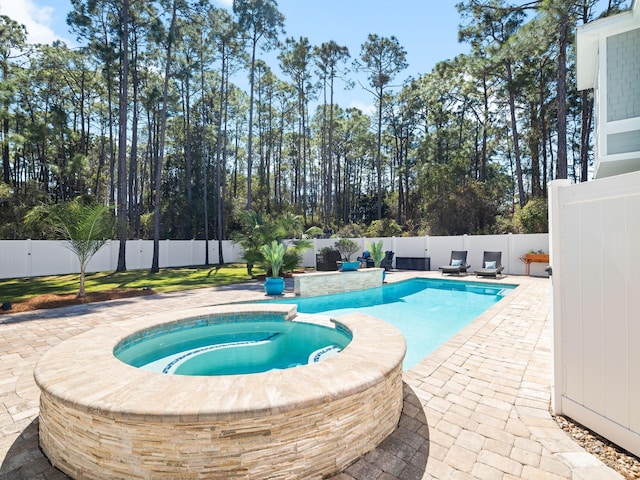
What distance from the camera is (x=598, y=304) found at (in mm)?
2422

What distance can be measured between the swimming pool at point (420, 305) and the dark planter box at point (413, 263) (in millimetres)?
2981

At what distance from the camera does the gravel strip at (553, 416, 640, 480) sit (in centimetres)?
216

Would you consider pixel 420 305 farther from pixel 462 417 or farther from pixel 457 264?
pixel 462 417

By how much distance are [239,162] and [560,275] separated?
110 ft

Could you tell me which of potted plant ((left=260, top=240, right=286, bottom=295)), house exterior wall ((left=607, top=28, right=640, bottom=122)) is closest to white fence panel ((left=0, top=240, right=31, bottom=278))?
potted plant ((left=260, top=240, right=286, bottom=295))

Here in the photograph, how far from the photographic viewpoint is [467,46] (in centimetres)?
1706

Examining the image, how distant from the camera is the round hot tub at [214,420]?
1922 mm

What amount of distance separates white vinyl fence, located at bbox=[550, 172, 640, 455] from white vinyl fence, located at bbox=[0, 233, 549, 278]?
1157 centimetres

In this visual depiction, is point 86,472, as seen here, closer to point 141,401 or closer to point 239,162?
point 141,401

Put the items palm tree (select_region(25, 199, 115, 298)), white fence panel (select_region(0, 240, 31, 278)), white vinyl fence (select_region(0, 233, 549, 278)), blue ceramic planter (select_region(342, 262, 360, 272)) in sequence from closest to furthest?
palm tree (select_region(25, 199, 115, 298)) → blue ceramic planter (select_region(342, 262, 360, 272)) → white vinyl fence (select_region(0, 233, 549, 278)) → white fence panel (select_region(0, 240, 31, 278))

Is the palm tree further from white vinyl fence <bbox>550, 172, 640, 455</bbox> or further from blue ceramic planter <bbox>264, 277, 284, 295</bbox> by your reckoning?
white vinyl fence <bbox>550, 172, 640, 455</bbox>

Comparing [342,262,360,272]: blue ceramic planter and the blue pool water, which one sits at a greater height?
[342,262,360,272]: blue ceramic planter

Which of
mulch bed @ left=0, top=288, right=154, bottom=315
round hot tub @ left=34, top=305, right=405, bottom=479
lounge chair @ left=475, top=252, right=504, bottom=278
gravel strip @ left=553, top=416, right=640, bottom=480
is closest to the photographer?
round hot tub @ left=34, top=305, right=405, bottom=479

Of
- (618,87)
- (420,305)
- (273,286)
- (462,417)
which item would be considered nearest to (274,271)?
(273,286)
